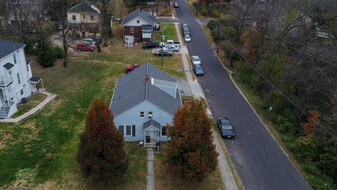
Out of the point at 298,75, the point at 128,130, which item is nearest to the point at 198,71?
the point at 298,75

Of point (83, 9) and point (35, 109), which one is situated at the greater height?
point (83, 9)

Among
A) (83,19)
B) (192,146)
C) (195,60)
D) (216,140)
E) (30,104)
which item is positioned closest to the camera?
(192,146)

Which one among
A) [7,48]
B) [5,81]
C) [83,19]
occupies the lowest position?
[5,81]

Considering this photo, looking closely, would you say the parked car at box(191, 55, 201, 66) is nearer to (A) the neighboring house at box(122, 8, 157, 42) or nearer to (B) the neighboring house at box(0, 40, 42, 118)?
(A) the neighboring house at box(122, 8, 157, 42)

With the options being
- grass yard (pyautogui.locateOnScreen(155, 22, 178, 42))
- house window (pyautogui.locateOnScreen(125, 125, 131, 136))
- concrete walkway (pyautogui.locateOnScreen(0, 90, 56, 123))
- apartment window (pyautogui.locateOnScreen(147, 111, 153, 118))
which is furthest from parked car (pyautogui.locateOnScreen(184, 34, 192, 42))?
house window (pyautogui.locateOnScreen(125, 125, 131, 136))

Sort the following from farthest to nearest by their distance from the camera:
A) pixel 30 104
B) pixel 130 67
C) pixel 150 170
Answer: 1. pixel 130 67
2. pixel 30 104
3. pixel 150 170

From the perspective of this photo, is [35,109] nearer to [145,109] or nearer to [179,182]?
[145,109]
